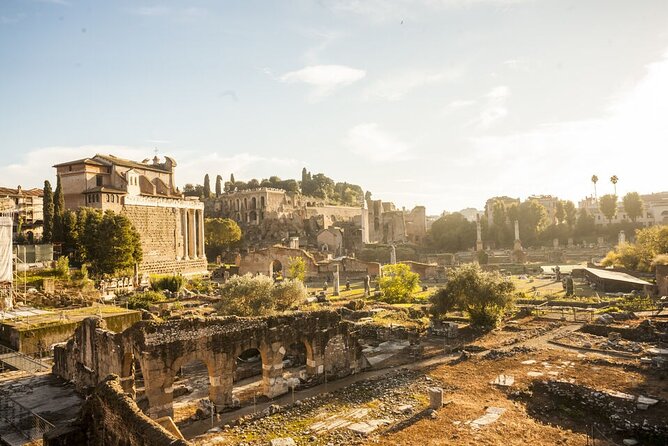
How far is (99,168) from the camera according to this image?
47.0m

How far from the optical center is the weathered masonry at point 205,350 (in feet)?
44.4

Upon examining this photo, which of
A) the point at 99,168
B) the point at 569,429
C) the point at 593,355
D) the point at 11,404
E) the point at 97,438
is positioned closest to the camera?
the point at 97,438

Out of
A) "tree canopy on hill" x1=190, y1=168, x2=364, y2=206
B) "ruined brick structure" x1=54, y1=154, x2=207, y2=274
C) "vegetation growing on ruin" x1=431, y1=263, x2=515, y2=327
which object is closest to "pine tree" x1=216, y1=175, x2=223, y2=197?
"tree canopy on hill" x1=190, y1=168, x2=364, y2=206

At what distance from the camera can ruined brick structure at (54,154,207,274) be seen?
4553 cm

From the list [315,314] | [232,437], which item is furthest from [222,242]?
[232,437]

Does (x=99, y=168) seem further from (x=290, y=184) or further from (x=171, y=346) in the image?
(x=290, y=184)

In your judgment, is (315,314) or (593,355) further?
(593,355)

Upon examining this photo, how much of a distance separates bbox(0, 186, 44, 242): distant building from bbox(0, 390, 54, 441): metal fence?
1525 inches

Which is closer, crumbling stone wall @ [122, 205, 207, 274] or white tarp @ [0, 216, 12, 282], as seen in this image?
white tarp @ [0, 216, 12, 282]

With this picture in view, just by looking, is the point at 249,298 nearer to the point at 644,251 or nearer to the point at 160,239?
the point at 160,239

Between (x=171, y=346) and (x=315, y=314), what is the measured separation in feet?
17.9

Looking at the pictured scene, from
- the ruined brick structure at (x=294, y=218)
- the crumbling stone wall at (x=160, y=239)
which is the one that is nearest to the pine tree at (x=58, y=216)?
the crumbling stone wall at (x=160, y=239)

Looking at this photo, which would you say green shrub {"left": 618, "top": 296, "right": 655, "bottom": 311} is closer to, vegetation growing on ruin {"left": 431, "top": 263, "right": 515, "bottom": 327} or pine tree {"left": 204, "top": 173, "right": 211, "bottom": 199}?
vegetation growing on ruin {"left": 431, "top": 263, "right": 515, "bottom": 327}

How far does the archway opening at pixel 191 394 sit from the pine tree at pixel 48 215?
1045 inches
